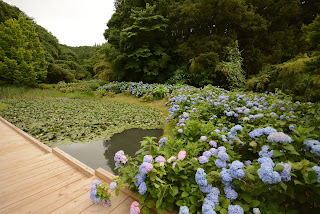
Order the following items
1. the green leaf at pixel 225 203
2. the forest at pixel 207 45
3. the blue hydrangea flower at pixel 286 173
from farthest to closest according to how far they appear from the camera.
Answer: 1. the forest at pixel 207 45
2. the green leaf at pixel 225 203
3. the blue hydrangea flower at pixel 286 173

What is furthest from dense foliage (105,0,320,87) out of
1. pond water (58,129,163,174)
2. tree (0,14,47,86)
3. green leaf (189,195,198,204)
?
tree (0,14,47,86)

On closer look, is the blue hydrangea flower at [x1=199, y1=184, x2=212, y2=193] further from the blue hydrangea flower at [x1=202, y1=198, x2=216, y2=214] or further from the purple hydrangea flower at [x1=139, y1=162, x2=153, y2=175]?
the purple hydrangea flower at [x1=139, y1=162, x2=153, y2=175]

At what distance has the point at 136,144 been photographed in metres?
3.51

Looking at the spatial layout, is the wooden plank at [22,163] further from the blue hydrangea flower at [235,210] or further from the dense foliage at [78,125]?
the blue hydrangea flower at [235,210]

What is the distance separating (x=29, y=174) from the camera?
189cm

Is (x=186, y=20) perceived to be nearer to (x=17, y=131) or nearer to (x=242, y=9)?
(x=242, y=9)

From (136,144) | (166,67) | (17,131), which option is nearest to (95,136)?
(136,144)

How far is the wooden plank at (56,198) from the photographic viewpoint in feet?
4.44

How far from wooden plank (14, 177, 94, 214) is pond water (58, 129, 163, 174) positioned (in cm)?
102

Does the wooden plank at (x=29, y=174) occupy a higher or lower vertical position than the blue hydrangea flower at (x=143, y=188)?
lower

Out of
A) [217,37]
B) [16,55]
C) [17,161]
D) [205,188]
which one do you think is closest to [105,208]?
[205,188]

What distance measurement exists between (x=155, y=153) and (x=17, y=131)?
12.5 feet

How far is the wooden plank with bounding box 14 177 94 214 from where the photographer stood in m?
1.35

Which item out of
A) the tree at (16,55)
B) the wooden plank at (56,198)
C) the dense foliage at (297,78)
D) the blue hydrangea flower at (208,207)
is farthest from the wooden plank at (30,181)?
the tree at (16,55)
